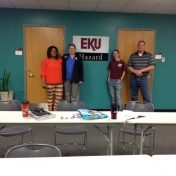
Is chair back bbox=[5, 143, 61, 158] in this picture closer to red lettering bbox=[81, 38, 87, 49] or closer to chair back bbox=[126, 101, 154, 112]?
chair back bbox=[126, 101, 154, 112]

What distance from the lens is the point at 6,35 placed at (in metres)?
5.05

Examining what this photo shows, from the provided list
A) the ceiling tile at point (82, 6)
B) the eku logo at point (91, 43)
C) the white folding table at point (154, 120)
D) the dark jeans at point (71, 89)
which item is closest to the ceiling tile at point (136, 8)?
the ceiling tile at point (82, 6)

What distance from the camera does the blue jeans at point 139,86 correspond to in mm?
4949

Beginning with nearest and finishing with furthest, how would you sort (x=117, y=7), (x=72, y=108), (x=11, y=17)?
(x=72, y=108) → (x=117, y=7) → (x=11, y=17)

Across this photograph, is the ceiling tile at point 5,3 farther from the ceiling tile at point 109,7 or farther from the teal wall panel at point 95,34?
the ceiling tile at point 109,7

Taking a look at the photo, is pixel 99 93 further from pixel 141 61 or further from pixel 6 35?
pixel 6 35

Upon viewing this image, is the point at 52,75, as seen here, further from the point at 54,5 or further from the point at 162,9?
the point at 162,9

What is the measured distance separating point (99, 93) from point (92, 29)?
65.5 inches

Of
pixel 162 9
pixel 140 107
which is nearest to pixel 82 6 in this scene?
pixel 162 9

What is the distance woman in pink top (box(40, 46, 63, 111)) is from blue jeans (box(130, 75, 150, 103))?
1.77 m

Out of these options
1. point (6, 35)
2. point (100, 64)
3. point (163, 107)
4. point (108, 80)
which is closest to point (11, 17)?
point (6, 35)

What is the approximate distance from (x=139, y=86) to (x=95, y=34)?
1719 millimetres

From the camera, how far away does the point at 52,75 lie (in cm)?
478

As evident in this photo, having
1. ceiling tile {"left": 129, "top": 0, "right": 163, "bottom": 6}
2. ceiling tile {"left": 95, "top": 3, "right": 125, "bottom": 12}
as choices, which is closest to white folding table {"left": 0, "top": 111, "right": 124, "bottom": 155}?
ceiling tile {"left": 129, "top": 0, "right": 163, "bottom": 6}
